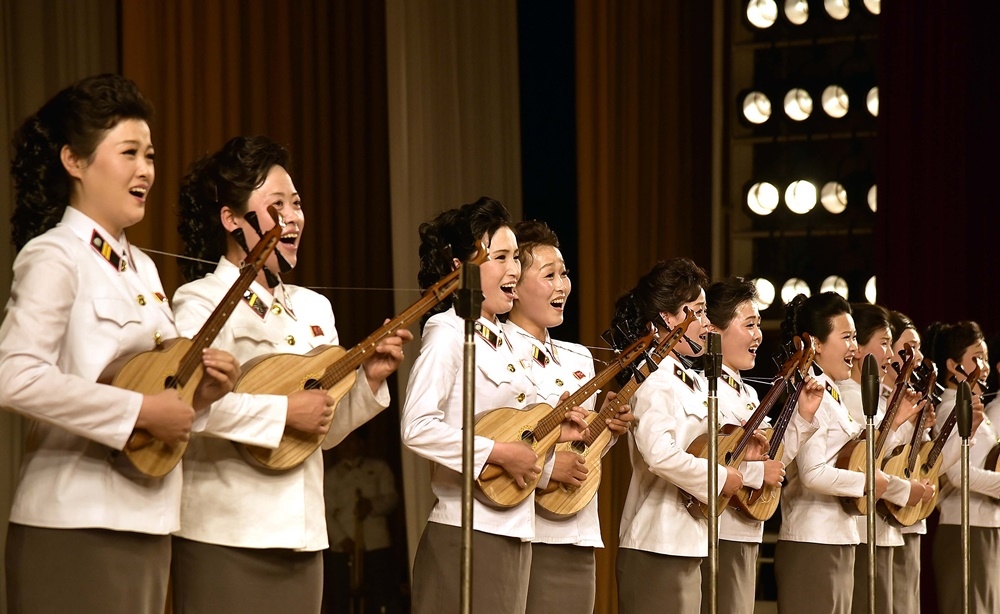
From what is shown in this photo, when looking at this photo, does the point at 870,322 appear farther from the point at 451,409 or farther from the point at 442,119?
the point at 442,119

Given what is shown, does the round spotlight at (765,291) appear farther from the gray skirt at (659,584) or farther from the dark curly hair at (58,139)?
the dark curly hair at (58,139)

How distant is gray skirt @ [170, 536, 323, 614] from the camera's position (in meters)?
2.66

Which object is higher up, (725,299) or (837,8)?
(837,8)

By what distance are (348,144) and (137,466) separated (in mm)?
4651

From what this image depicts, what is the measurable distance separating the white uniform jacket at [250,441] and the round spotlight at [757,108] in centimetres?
530

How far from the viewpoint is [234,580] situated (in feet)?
8.75

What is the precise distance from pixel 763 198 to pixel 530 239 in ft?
13.2

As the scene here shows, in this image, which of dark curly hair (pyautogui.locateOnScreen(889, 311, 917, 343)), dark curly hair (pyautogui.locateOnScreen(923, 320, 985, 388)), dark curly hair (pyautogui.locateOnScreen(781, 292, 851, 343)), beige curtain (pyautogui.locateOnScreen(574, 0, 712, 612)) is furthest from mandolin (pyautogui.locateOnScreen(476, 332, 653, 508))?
beige curtain (pyautogui.locateOnScreen(574, 0, 712, 612))

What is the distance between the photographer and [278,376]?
2775mm

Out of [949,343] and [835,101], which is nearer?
[949,343]

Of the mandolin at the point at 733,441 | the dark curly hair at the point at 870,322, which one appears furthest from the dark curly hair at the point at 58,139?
the dark curly hair at the point at 870,322

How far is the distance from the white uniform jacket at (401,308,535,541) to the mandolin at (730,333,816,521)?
970mm

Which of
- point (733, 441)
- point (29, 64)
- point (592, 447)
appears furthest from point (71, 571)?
point (29, 64)

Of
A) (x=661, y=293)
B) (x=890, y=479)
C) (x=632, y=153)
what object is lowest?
(x=890, y=479)
